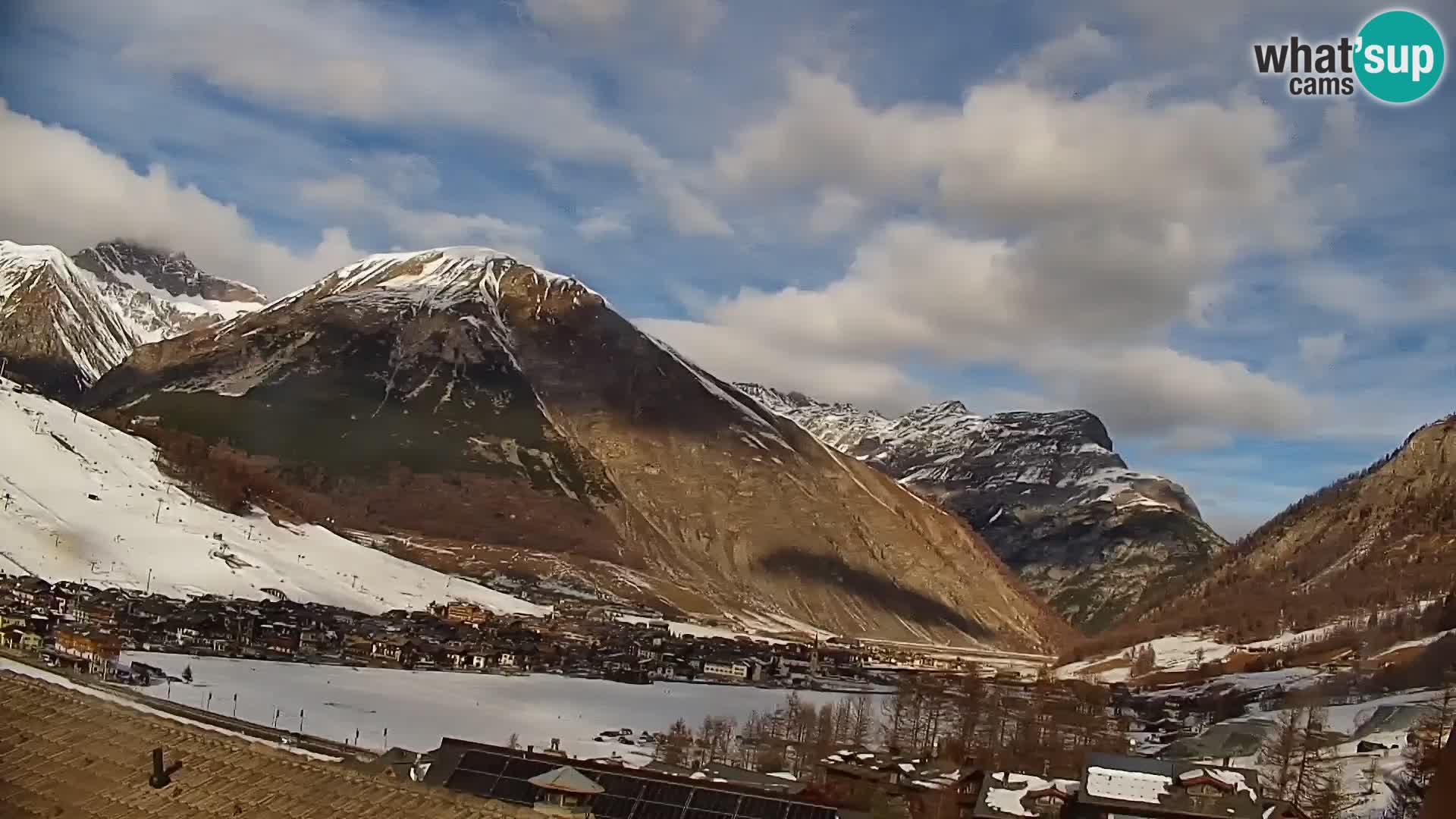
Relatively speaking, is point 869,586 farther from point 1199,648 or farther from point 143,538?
point 143,538

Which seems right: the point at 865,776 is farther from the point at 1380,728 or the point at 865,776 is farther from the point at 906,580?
the point at 906,580

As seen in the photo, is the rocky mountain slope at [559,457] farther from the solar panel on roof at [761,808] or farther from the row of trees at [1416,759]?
the solar panel on roof at [761,808]

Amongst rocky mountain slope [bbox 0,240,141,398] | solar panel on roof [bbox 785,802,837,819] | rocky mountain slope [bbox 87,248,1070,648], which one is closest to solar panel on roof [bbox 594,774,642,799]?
solar panel on roof [bbox 785,802,837,819]

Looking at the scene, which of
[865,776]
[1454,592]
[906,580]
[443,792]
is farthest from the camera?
[906,580]

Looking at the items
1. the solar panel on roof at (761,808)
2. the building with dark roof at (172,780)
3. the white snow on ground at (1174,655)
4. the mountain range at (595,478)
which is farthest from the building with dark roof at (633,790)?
the white snow on ground at (1174,655)

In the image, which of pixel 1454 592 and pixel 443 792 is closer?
pixel 443 792

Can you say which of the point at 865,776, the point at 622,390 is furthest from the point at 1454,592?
the point at 622,390

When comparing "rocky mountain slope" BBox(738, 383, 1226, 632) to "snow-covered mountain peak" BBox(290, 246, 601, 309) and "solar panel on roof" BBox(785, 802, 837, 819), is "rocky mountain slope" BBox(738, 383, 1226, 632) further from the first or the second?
"solar panel on roof" BBox(785, 802, 837, 819)
